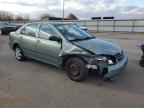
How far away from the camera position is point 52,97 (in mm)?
3984

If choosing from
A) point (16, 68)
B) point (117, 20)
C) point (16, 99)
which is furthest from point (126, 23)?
point (16, 99)

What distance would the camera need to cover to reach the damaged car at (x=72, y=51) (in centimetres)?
451

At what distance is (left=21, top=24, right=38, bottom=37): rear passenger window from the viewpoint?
618 cm

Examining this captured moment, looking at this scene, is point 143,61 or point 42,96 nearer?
point 42,96

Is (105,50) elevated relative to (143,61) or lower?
elevated

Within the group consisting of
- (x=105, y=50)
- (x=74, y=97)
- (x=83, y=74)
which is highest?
(x=105, y=50)

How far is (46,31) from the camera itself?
18.7ft

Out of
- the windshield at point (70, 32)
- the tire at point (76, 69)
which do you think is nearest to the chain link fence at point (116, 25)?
the windshield at point (70, 32)

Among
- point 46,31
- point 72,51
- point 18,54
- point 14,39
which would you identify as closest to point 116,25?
point 14,39

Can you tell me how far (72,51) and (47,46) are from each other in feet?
3.37

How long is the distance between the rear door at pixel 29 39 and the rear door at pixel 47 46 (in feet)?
0.97

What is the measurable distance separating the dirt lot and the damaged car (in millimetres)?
334

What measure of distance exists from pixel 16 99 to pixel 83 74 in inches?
68.6

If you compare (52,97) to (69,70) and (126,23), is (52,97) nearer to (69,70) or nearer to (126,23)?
(69,70)
